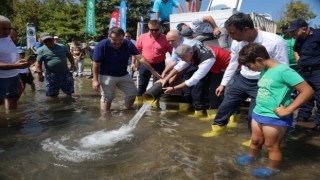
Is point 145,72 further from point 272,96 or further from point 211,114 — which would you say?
point 272,96

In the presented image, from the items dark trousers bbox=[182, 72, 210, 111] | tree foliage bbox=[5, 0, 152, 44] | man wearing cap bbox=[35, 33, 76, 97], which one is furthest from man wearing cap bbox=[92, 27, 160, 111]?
tree foliage bbox=[5, 0, 152, 44]

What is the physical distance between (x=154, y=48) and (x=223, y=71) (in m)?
1.83

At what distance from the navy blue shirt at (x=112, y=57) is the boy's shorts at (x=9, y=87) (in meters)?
1.55

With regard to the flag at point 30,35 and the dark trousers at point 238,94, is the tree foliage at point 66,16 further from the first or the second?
the dark trousers at point 238,94

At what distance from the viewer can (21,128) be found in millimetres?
5402

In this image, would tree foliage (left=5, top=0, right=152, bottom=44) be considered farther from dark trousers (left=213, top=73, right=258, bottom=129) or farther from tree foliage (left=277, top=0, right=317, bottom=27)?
dark trousers (left=213, top=73, right=258, bottom=129)

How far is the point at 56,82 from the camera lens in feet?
26.2

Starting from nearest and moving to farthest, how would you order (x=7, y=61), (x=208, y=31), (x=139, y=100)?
(x=7, y=61)
(x=208, y=31)
(x=139, y=100)

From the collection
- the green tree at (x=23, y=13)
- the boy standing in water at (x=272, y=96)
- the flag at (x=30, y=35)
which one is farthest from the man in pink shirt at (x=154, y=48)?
the green tree at (x=23, y=13)

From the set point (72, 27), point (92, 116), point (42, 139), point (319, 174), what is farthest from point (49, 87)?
point (72, 27)

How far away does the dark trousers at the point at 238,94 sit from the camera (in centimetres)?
419

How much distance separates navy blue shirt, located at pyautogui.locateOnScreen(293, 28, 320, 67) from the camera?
5.24m

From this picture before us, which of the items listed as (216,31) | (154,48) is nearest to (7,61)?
(154,48)

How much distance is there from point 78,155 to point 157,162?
102 cm
